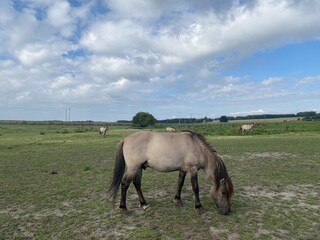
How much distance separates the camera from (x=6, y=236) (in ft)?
16.9

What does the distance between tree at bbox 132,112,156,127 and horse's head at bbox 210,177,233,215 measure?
243 ft

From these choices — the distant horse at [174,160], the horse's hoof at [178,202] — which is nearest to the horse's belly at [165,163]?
the distant horse at [174,160]

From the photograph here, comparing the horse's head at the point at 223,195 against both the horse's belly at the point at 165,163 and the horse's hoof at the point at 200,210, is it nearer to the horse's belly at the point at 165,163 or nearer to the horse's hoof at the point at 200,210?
the horse's hoof at the point at 200,210

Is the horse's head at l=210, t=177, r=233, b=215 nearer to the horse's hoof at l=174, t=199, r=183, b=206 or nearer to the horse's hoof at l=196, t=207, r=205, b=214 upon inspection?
the horse's hoof at l=196, t=207, r=205, b=214

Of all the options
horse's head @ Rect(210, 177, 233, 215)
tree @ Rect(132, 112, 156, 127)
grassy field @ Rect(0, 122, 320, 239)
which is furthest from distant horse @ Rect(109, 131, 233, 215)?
tree @ Rect(132, 112, 156, 127)

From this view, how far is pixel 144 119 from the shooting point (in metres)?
80.9

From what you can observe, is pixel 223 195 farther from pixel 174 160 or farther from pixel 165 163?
pixel 165 163

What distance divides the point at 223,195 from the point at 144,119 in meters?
75.2

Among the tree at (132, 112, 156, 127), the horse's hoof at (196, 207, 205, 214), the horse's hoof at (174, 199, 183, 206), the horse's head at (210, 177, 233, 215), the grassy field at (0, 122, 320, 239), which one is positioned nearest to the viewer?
the grassy field at (0, 122, 320, 239)

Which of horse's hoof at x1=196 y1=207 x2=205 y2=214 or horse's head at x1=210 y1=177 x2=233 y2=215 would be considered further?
horse's hoof at x1=196 y1=207 x2=205 y2=214

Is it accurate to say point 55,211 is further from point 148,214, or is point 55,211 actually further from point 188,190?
point 188,190

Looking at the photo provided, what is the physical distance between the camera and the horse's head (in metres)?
5.91

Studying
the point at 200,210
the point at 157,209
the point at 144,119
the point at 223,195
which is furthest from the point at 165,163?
the point at 144,119

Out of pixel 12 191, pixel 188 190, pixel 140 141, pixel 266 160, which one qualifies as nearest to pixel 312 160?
pixel 266 160
